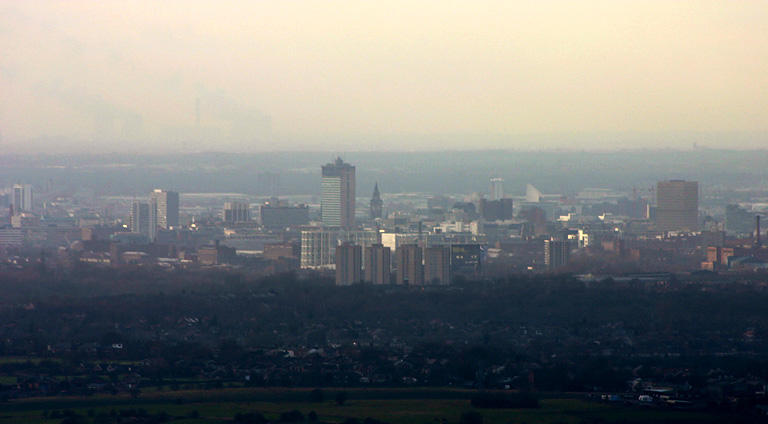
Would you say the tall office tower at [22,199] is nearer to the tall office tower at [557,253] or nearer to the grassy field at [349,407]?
the tall office tower at [557,253]

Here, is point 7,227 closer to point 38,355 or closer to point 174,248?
point 174,248

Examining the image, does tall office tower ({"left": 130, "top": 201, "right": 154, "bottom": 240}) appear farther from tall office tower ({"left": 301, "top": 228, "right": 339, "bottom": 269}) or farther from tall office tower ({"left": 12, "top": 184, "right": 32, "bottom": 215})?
tall office tower ({"left": 301, "top": 228, "right": 339, "bottom": 269})

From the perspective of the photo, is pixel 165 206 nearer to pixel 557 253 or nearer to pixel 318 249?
pixel 318 249

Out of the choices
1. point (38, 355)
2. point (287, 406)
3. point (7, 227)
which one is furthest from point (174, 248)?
point (287, 406)

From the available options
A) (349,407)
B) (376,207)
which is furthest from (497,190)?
(349,407)

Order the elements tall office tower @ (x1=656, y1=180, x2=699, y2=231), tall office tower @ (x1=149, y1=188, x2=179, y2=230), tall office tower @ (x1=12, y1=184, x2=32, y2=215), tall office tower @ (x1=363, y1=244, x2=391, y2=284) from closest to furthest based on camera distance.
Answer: tall office tower @ (x1=363, y1=244, x2=391, y2=284) → tall office tower @ (x1=656, y1=180, x2=699, y2=231) → tall office tower @ (x1=12, y1=184, x2=32, y2=215) → tall office tower @ (x1=149, y1=188, x2=179, y2=230)

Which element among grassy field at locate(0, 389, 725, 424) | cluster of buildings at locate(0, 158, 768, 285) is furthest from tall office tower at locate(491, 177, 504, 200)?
grassy field at locate(0, 389, 725, 424)
